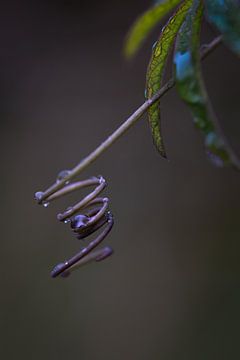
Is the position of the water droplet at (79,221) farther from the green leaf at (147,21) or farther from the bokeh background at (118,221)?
the bokeh background at (118,221)

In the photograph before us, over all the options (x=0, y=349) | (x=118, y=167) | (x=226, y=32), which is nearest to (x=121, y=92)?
(x=118, y=167)

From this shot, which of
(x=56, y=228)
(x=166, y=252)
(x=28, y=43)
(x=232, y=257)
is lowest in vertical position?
(x=232, y=257)

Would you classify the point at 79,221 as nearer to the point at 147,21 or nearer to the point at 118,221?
the point at 147,21

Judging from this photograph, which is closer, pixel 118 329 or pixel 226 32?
pixel 226 32

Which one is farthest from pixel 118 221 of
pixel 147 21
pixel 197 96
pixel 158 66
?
pixel 197 96

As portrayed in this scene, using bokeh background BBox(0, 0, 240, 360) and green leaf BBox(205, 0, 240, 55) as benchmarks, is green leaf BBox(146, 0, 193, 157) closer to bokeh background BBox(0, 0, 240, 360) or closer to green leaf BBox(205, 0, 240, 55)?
green leaf BBox(205, 0, 240, 55)

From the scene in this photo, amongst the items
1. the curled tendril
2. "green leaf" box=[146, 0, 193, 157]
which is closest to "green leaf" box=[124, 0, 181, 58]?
"green leaf" box=[146, 0, 193, 157]

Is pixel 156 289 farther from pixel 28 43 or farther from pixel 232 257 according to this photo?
pixel 28 43

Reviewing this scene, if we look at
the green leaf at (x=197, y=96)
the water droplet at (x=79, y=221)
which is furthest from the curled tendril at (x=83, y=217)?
the green leaf at (x=197, y=96)
